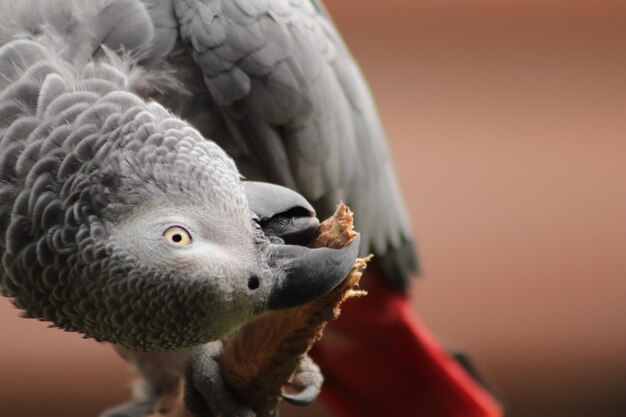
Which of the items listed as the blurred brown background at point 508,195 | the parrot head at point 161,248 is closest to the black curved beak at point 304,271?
the parrot head at point 161,248

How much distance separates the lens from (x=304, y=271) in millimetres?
987

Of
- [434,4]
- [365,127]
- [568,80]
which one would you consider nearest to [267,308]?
[365,127]

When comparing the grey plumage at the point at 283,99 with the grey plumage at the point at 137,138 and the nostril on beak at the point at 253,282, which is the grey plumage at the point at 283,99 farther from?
the nostril on beak at the point at 253,282

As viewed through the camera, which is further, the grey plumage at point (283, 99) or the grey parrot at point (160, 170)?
the grey plumage at point (283, 99)

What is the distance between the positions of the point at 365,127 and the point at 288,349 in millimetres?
589

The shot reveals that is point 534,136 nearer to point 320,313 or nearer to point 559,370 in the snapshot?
point 559,370

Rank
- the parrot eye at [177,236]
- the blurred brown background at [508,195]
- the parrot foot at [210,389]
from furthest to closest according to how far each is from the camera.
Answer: the blurred brown background at [508,195] → the parrot foot at [210,389] → the parrot eye at [177,236]

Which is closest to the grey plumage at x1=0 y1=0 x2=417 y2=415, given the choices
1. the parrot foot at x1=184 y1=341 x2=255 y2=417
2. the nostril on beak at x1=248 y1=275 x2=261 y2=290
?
the nostril on beak at x1=248 y1=275 x2=261 y2=290

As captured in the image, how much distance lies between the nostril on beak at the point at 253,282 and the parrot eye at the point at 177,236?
0.08 metres

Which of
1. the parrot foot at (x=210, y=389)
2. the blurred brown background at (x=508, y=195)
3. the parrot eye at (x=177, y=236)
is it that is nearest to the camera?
the parrot eye at (x=177, y=236)

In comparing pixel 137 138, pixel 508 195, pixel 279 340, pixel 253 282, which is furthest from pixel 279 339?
pixel 508 195

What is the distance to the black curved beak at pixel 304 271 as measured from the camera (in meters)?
0.99

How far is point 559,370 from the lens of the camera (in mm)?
2557

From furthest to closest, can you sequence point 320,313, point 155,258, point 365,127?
point 365,127, point 320,313, point 155,258
